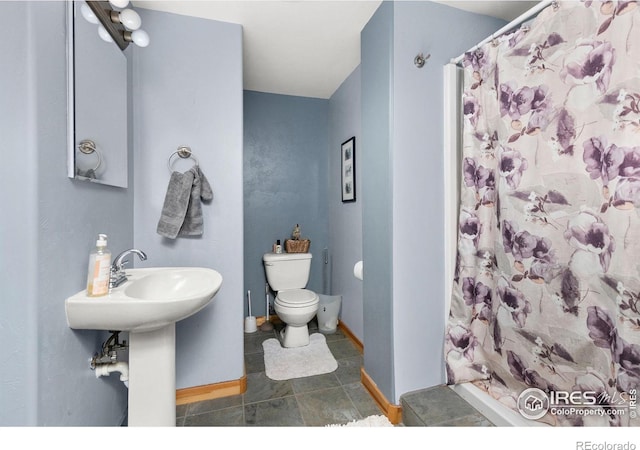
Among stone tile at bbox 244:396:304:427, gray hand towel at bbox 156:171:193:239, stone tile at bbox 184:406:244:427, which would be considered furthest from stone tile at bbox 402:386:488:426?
gray hand towel at bbox 156:171:193:239

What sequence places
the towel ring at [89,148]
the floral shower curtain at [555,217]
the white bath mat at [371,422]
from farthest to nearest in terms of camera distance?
the white bath mat at [371,422] < the towel ring at [89,148] < the floral shower curtain at [555,217]

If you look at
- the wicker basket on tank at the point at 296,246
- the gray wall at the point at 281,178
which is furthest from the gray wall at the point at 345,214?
the wicker basket on tank at the point at 296,246

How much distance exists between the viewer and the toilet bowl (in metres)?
2.19

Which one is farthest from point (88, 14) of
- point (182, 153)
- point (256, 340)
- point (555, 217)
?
point (256, 340)

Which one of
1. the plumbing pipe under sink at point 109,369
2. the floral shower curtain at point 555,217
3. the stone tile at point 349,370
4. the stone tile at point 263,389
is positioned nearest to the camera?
the floral shower curtain at point 555,217

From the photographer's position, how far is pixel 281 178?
9.38 feet

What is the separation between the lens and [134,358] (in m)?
1.21

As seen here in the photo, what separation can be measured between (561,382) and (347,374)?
120 cm

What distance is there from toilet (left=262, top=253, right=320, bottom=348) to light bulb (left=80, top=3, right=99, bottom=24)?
1881mm

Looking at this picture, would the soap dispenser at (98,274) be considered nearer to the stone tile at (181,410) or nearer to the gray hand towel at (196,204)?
the gray hand towel at (196,204)

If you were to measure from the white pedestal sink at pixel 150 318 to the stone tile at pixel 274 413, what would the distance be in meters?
0.43

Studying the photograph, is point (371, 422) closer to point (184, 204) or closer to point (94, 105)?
point (184, 204)

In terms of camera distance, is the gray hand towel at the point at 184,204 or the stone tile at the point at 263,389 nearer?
the gray hand towel at the point at 184,204

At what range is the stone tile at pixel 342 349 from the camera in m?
2.22
